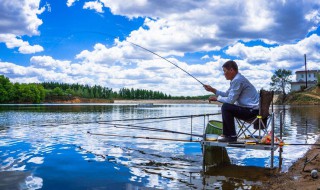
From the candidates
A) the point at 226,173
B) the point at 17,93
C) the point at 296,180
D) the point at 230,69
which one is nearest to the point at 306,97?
the point at 226,173

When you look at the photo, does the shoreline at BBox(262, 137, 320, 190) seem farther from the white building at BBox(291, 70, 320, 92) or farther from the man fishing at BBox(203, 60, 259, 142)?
the white building at BBox(291, 70, 320, 92)

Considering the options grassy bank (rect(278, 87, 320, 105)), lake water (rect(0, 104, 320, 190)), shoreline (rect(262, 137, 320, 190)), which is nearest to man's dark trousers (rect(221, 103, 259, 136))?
lake water (rect(0, 104, 320, 190))

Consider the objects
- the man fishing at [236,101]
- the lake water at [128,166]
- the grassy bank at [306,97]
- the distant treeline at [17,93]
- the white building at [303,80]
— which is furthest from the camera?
the distant treeline at [17,93]

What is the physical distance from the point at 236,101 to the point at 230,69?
38.5 inches

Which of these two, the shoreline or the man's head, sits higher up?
the man's head

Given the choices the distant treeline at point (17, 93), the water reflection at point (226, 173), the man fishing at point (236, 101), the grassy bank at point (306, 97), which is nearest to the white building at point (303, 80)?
the grassy bank at point (306, 97)

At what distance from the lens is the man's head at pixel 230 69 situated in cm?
972

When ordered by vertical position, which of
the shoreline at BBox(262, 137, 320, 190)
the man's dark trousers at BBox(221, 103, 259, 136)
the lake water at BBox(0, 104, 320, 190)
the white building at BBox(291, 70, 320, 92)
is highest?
the white building at BBox(291, 70, 320, 92)

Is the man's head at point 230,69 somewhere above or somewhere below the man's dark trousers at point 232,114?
above

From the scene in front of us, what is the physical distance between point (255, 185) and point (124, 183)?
12.0 ft

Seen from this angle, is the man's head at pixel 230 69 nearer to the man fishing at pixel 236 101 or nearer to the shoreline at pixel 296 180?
the man fishing at pixel 236 101

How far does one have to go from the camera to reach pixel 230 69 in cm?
973

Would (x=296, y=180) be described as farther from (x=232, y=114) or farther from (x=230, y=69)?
(x=230, y=69)

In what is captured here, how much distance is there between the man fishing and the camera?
9.43m
